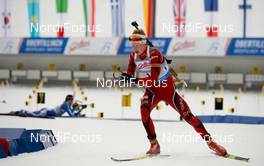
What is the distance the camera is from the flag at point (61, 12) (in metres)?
25.7

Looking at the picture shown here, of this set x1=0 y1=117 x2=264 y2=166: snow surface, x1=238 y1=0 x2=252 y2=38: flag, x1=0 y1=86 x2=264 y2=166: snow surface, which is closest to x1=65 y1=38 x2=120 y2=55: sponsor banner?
x1=238 y1=0 x2=252 y2=38: flag

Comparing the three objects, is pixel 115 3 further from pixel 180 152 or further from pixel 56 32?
pixel 180 152

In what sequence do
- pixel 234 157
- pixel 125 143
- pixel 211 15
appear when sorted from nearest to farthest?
pixel 234 157 → pixel 125 143 → pixel 211 15

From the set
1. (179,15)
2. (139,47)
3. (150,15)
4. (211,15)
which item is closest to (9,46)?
(150,15)

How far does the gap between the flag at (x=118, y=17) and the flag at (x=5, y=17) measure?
5.87 metres

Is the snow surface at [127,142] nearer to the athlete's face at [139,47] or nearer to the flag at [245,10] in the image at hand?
the athlete's face at [139,47]

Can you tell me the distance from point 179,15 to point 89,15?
4.78m

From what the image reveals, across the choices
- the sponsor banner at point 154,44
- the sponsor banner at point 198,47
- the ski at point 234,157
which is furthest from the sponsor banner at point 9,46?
the ski at point 234,157

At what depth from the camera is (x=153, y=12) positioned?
24797 mm

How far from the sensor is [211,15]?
78.9 feet

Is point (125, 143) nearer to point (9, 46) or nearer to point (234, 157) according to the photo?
point (234, 157)

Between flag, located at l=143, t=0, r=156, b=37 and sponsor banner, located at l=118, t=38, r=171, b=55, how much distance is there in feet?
4.72

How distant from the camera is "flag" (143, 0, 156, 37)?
80.4 feet

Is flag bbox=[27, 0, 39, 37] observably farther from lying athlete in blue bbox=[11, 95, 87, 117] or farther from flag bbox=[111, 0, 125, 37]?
lying athlete in blue bbox=[11, 95, 87, 117]
